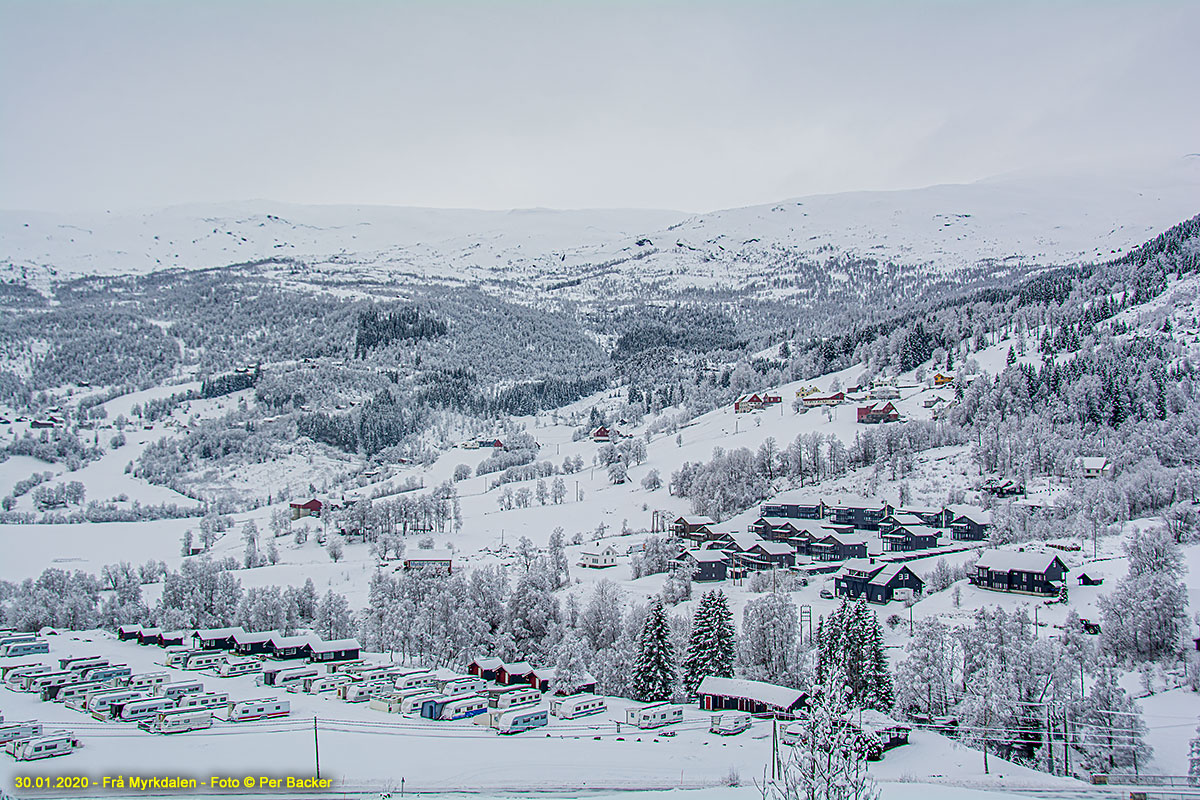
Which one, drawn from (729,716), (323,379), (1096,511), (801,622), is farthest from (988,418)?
(323,379)

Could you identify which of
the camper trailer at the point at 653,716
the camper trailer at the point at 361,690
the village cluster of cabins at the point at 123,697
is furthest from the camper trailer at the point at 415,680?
the camper trailer at the point at 653,716

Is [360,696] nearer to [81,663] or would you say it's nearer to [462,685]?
[462,685]

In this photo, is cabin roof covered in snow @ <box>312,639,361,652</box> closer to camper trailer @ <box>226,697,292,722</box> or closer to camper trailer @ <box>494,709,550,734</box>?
camper trailer @ <box>226,697,292,722</box>

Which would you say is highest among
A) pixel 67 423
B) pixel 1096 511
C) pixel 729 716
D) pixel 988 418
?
pixel 67 423

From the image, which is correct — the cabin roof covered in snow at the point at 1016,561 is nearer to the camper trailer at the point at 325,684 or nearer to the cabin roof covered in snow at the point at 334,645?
the cabin roof covered in snow at the point at 334,645

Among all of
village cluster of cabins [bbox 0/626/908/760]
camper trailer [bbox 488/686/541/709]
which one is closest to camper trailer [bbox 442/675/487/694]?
village cluster of cabins [bbox 0/626/908/760]

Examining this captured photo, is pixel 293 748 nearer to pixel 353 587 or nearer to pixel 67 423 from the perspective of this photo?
pixel 353 587
